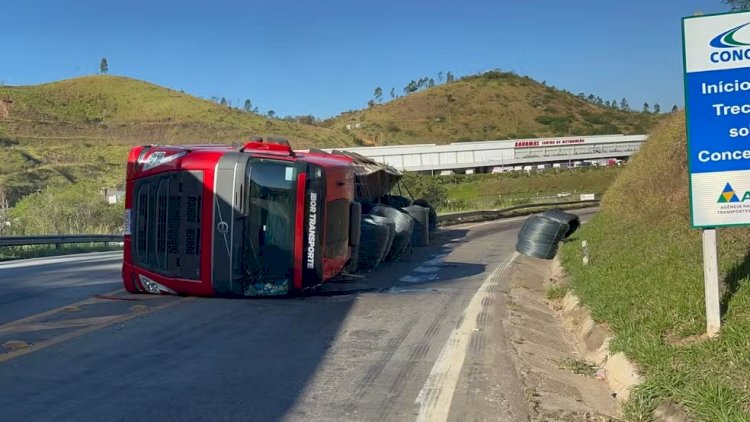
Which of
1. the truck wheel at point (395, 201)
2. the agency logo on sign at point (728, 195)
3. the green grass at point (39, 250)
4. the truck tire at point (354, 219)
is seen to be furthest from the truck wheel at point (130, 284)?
the truck wheel at point (395, 201)

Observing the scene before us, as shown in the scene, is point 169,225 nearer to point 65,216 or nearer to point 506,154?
point 65,216

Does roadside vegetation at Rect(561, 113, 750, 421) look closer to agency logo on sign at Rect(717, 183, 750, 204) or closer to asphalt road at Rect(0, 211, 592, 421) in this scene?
agency logo on sign at Rect(717, 183, 750, 204)

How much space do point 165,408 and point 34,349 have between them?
2.69 m

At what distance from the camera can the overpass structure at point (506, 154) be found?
77.2 meters

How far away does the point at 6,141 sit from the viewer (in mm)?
69812

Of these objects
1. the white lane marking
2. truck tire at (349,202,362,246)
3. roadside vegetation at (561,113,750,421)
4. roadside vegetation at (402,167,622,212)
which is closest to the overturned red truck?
truck tire at (349,202,362,246)

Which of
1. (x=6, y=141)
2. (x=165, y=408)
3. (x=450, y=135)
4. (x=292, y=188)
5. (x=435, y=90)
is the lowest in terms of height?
(x=165, y=408)

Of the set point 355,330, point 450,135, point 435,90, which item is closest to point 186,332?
point 355,330

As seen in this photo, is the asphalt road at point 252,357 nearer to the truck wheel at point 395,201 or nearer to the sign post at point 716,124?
the sign post at point 716,124

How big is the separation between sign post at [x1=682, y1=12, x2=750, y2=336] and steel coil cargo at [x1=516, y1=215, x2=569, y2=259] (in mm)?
14337

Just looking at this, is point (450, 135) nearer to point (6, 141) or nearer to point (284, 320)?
point (6, 141)

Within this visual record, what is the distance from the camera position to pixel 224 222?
10.8 meters

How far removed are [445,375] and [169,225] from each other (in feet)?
19.5

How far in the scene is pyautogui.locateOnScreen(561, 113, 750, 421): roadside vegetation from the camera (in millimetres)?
5336
